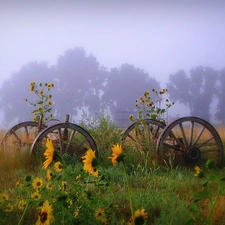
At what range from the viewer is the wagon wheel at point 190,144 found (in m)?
3.58

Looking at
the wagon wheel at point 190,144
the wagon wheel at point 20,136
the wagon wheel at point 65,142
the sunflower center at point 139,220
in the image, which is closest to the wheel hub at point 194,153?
the wagon wheel at point 190,144

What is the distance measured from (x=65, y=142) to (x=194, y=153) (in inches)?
50.7

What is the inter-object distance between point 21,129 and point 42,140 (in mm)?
788

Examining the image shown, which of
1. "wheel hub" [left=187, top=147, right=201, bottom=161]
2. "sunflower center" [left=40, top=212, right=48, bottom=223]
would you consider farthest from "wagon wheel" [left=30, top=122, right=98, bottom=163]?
"sunflower center" [left=40, top=212, right=48, bottom=223]

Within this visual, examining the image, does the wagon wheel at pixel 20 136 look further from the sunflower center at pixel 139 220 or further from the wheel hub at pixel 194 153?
the sunflower center at pixel 139 220

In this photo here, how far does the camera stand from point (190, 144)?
145 inches

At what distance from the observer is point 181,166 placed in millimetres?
3568

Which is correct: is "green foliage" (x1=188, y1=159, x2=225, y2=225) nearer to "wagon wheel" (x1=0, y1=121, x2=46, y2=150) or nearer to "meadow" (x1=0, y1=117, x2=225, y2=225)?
"meadow" (x1=0, y1=117, x2=225, y2=225)

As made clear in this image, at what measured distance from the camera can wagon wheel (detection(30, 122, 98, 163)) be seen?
3406mm

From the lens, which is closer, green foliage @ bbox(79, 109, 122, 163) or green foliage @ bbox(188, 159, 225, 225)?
green foliage @ bbox(188, 159, 225, 225)

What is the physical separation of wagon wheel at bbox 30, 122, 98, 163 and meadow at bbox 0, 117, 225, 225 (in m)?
0.11

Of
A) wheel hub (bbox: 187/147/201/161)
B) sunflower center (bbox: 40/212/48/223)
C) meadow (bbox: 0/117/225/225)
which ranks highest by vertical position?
sunflower center (bbox: 40/212/48/223)

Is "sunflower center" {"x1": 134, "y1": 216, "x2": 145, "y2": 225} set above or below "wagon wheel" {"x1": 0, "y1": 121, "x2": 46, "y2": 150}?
above

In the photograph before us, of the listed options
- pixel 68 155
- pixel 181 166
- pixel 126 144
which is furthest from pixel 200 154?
pixel 68 155
